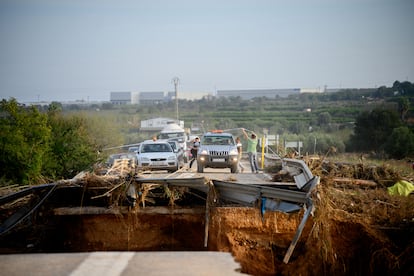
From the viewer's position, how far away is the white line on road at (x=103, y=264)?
8.18m

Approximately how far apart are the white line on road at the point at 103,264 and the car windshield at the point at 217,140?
484 inches

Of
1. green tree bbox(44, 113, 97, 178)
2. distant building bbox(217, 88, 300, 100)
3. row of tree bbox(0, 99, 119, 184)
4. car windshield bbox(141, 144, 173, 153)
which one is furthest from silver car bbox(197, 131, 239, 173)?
distant building bbox(217, 88, 300, 100)

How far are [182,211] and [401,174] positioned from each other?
8650 millimetres

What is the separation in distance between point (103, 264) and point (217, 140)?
13.4 m

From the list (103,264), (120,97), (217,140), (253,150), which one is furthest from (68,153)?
(120,97)

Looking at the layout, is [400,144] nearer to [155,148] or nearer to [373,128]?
[373,128]

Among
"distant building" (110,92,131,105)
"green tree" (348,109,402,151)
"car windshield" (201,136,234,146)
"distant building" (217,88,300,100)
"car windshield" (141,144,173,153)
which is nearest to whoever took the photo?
"car windshield" (201,136,234,146)

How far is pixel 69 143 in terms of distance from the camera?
27.4 m

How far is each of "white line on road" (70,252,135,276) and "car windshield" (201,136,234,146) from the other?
40.3 ft

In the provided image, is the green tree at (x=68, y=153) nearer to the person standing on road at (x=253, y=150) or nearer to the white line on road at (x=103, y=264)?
the person standing on road at (x=253, y=150)

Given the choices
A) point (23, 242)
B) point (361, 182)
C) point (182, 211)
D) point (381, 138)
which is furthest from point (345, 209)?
point (381, 138)

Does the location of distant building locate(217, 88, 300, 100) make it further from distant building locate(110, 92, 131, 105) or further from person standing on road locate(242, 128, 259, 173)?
person standing on road locate(242, 128, 259, 173)

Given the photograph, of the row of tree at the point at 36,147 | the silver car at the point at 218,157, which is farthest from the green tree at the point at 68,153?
the silver car at the point at 218,157

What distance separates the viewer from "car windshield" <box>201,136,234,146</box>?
841 inches
